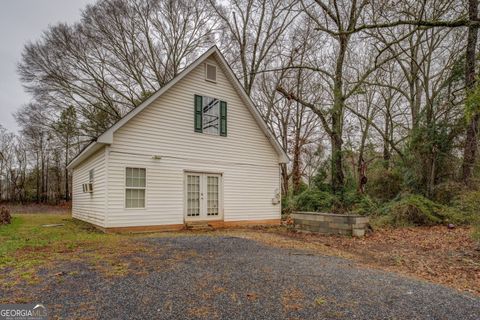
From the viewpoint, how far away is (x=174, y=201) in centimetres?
985

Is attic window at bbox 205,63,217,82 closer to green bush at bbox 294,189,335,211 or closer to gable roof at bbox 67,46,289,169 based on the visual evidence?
gable roof at bbox 67,46,289,169

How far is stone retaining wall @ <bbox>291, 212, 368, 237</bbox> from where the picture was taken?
871 centimetres

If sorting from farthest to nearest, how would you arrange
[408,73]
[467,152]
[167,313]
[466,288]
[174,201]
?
[408,73] < [467,152] < [174,201] < [466,288] < [167,313]

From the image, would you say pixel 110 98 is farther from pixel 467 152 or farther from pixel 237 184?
pixel 467 152

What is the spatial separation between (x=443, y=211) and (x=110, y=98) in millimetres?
18029

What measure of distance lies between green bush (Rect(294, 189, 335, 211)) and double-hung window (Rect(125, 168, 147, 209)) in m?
7.69

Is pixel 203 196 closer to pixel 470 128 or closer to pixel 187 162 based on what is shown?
pixel 187 162

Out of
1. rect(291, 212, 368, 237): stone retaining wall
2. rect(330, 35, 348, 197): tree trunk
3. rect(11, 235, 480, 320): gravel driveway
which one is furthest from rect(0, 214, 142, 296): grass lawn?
rect(330, 35, 348, 197): tree trunk

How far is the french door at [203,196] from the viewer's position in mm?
10297

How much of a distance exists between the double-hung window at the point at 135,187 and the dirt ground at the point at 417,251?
445 cm

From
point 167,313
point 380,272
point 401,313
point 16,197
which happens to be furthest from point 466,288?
point 16,197

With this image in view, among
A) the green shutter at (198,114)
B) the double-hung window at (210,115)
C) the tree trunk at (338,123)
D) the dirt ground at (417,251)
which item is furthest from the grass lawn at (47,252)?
the tree trunk at (338,123)

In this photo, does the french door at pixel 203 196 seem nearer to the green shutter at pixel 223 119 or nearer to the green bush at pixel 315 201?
the green shutter at pixel 223 119

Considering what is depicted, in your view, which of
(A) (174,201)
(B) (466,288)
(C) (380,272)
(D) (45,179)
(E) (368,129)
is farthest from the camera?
(D) (45,179)
